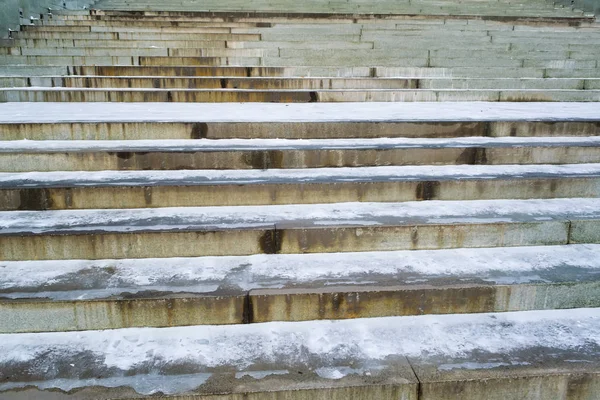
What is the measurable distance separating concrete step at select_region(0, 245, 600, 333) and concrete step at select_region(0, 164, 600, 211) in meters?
0.66

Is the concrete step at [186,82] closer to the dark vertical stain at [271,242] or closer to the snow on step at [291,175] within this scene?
the snow on step at [291,175]

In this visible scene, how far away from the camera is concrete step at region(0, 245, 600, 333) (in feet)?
8.39

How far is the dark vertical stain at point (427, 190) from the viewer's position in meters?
3.71

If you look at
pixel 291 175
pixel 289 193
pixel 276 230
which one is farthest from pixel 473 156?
pixel 276 230

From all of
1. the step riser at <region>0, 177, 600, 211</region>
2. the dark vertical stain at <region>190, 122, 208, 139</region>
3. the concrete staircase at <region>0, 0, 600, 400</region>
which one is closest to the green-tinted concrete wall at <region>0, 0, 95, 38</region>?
the concrete staircase at <region>0, 0, 600, 400</region>

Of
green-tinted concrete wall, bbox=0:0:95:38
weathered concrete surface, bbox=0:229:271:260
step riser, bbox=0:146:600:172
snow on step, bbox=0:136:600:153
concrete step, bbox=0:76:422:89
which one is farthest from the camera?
green-tinted concrete wall, bbox=0:0:95:38

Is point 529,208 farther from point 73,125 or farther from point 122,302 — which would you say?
point 73,125

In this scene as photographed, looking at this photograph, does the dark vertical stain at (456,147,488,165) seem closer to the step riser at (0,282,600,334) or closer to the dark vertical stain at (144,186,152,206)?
the step riser at (0,282,600,334)

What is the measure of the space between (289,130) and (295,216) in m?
1.48

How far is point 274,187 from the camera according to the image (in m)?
3.61

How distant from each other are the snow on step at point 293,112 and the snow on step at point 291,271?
78.0 inches

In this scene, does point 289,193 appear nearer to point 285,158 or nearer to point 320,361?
point 285,158

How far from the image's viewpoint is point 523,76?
697cm

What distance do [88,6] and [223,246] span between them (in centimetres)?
1064
